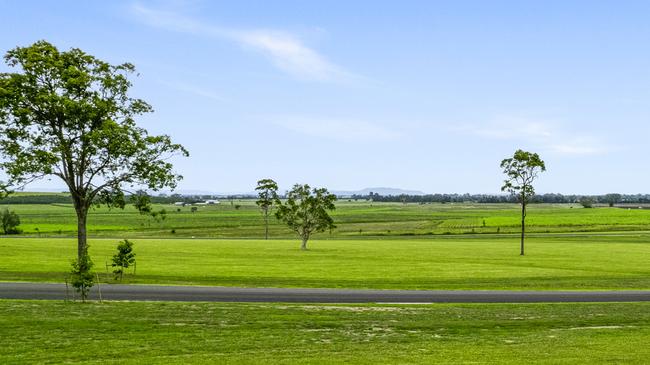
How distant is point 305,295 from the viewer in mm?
33000

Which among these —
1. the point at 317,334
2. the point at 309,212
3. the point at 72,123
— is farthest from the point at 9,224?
the point at 317,334

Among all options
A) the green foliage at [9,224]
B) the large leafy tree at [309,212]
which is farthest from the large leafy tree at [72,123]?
the green foliage at [9,224]

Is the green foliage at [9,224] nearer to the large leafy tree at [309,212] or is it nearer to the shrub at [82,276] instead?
the large leafy tree at [309,212]

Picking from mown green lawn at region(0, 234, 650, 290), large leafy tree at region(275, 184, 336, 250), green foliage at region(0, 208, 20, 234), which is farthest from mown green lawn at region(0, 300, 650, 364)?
green foliage at region(0, 208, 20, 234)

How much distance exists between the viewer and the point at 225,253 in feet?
235

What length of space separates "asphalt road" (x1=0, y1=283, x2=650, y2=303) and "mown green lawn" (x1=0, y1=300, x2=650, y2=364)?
127 inches

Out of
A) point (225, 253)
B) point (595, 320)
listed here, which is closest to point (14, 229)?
point (225, 253)

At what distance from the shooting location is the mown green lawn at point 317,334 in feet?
53.8

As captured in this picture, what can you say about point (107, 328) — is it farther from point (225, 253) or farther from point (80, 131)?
point (225, 253)

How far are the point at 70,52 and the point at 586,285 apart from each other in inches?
1490

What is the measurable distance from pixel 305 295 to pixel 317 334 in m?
12.7

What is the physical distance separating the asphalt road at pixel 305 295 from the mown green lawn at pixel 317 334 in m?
3.23

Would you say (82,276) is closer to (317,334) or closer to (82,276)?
(82,276)

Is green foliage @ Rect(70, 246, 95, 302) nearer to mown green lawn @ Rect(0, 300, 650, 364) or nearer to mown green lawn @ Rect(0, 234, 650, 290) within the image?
mown green lawn @ Rect(0, 300, 650, 364)
